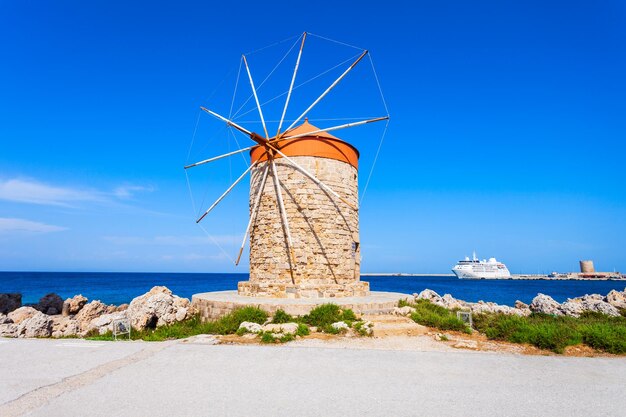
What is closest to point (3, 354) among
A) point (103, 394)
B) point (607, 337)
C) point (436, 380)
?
point (103, 394)

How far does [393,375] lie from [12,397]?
419cm

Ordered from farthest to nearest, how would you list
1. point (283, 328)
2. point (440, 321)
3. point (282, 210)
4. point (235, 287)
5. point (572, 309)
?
1. point (235, 287)
2. point (572, 309)
3. point (282, 210)
4. point (440, 321)
5. point (283, 328)

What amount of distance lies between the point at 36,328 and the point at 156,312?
3429 millimetres

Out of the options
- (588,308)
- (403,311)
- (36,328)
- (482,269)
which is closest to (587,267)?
(482,269)

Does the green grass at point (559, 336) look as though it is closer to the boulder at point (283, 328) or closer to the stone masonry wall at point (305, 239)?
the boulder at point (283, 328)

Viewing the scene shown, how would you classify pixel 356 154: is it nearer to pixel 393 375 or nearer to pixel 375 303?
pixel 375 303

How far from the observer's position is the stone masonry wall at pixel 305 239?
37.5 feet

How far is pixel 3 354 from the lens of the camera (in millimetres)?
5266

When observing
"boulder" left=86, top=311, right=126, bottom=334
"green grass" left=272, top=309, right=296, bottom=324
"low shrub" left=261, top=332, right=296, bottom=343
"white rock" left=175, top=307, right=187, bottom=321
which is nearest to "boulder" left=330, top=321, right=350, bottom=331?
"low shrub" left=261, top=332, right=296, bottom=343

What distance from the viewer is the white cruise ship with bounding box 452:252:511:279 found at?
83.3m

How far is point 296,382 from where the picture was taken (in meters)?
4.00

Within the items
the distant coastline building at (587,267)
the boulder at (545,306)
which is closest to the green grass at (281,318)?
the boulder at (545,306)

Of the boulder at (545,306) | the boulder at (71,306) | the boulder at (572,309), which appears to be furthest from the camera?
the boulder at (71,306)

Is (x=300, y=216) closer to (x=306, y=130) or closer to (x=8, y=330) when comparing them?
(x=306, y=130)
